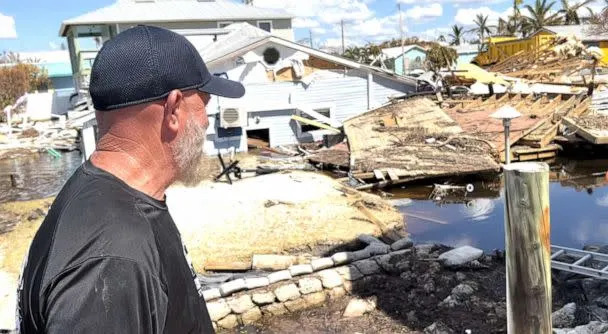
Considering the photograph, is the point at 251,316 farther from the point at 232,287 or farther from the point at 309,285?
the point at 309,285

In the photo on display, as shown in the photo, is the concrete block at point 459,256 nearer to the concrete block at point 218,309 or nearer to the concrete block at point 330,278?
the concrete block at point 330,278

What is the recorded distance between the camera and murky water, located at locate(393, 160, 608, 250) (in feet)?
36.3

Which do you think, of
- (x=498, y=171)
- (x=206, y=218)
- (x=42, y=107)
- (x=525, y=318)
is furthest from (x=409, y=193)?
(x=42, y=107)

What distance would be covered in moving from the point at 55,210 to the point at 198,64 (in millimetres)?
580

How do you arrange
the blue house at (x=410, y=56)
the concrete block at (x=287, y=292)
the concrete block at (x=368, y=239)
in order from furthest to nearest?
1. the blue house at (x=410, y=56)
2. the concrete block at (x=368, y=239)
3. the concrete block at (x=287, y=292)

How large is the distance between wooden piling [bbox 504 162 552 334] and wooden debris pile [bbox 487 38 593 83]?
25459 millimetres

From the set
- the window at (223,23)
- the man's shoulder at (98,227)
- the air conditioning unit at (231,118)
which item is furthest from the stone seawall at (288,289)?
the window at (223,23)

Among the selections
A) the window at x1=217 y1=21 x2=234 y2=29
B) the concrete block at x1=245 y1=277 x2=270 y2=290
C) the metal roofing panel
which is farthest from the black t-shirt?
the metal roofing panel

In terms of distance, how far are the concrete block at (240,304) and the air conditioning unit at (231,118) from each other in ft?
47.3

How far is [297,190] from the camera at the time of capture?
14.3 m

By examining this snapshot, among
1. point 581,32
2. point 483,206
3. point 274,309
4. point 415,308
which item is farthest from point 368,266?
point 581,32

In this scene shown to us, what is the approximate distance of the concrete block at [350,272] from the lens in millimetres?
7117

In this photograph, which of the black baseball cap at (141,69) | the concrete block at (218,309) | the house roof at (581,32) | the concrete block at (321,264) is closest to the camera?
the black baseball cap at (141,69)

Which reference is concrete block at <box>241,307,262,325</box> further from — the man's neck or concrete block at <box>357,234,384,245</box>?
the man's neck
